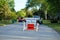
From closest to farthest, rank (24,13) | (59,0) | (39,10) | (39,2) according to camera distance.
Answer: (59,0)
(39,2)
(39,10)
(24,13)

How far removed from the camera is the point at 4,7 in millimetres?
84375

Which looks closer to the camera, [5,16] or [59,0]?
[59,0]

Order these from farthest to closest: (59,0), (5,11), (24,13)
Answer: (24,13), (5,11), (59,0)

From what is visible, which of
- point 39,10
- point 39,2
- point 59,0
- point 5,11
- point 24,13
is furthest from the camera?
point 24,13

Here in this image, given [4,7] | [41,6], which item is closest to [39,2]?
[41,6]

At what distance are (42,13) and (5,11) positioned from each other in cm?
3070

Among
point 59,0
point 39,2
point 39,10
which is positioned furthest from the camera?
point 39,10

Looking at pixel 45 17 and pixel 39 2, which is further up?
pixel 39 2

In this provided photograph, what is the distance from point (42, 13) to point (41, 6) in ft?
22.2

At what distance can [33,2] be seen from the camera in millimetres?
106812

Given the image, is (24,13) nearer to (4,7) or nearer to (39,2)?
(39,2)

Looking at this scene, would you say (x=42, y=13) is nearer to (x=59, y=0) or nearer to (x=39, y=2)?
(x=39, y=2)

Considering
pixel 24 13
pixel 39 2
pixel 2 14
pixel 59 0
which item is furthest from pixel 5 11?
pixel 24 13

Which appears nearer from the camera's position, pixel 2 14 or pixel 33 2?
pixel 2 14
